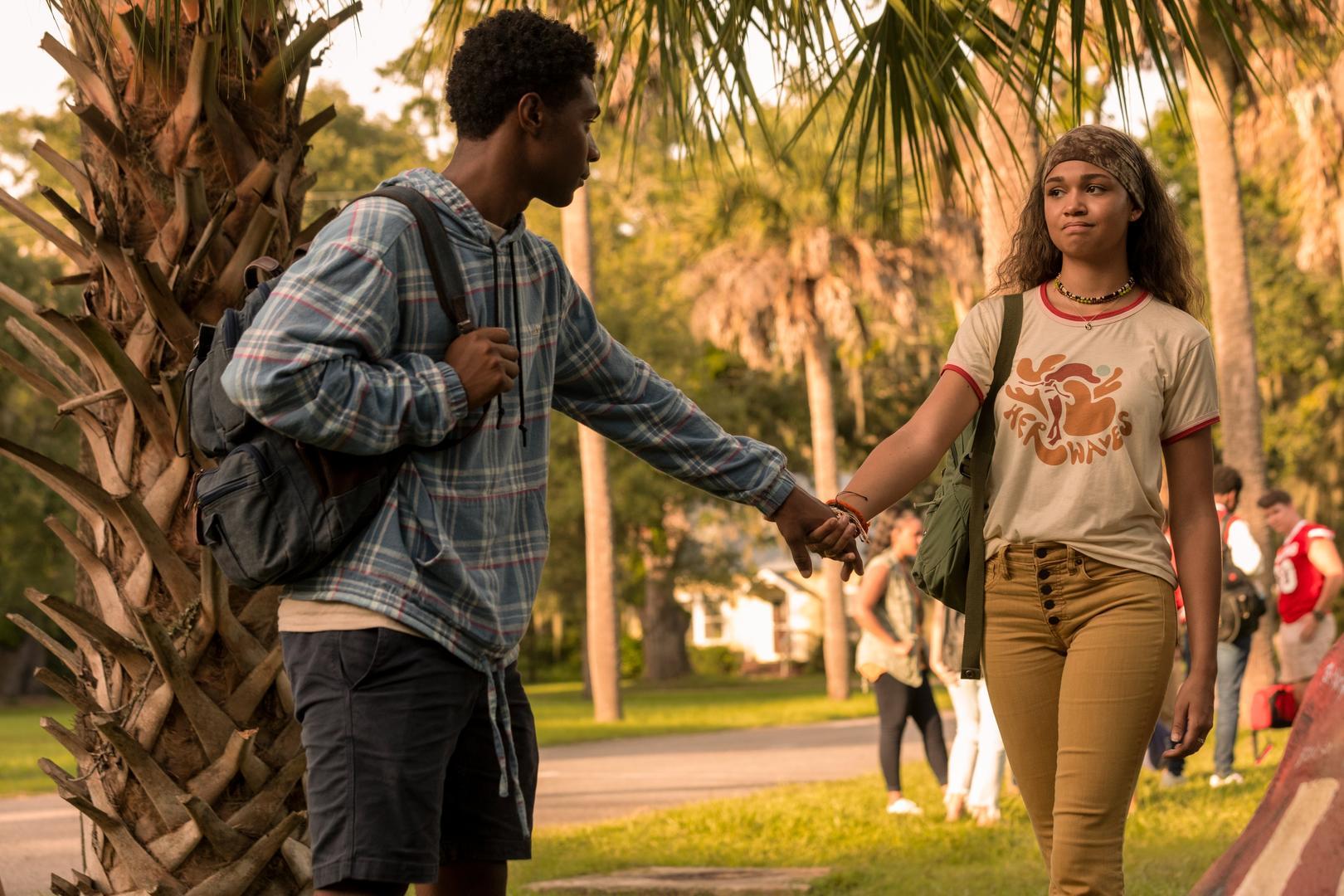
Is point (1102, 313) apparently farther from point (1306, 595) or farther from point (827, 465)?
point (827, 465)

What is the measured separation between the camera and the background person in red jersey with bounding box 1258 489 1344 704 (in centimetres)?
1045

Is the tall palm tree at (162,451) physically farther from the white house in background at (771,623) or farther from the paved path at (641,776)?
the white house in background at (771,623)

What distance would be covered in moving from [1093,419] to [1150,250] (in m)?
0.47

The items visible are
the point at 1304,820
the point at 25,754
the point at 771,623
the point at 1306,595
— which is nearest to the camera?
the point at 1304,820

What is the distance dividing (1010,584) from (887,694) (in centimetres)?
653

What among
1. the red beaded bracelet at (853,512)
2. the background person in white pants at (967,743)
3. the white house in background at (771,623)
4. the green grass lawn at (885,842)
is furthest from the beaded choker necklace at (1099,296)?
the white house in background at (771,623)

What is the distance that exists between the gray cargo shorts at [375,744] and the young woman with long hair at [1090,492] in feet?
3.75

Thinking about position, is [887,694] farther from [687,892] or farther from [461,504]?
[461,504]

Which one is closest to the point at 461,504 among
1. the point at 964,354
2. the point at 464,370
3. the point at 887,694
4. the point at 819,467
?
the point at 464,370

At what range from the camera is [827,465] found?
1242 inches

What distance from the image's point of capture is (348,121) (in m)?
53.2

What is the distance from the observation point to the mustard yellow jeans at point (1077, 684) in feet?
11.8

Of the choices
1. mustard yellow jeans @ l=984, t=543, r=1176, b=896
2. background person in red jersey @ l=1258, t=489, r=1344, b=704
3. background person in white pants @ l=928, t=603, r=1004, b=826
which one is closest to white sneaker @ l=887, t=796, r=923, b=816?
background person in white pants @ l=928, t=603, r=1004, b=826

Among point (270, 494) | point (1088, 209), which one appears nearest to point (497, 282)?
point (270, 494)
